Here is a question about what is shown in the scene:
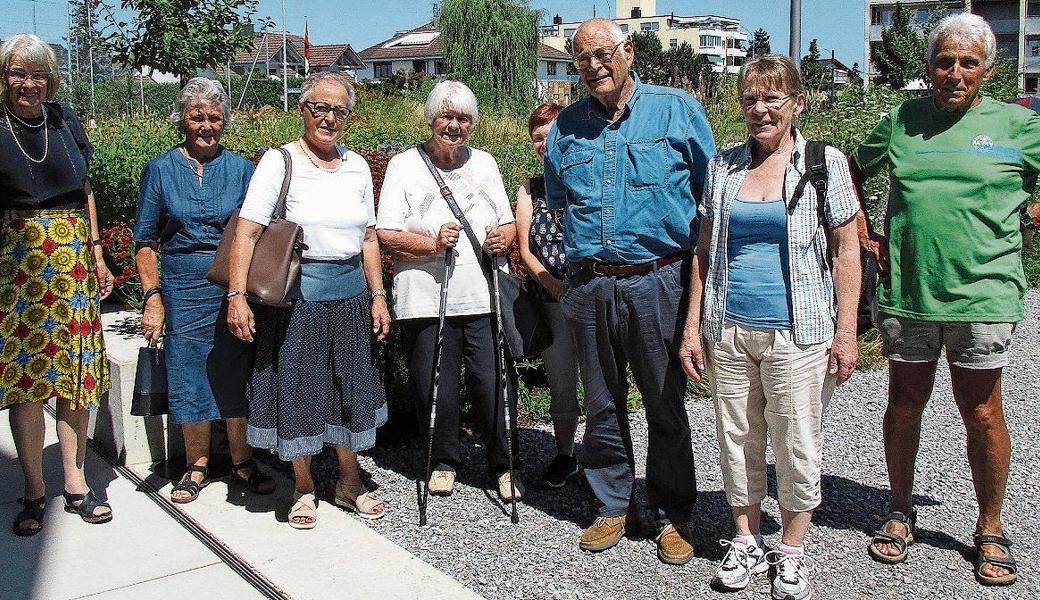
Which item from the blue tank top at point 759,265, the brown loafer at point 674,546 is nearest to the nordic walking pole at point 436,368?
the brown loafer at point 674,546

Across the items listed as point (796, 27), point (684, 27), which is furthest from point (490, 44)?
point (684, 27)

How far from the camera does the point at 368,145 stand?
40.2 feet

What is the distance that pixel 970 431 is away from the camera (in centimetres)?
392

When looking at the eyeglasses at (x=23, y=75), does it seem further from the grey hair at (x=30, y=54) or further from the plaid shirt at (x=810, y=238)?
the plaid shirt at (x=810, y=238)

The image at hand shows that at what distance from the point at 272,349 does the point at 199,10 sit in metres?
5.77

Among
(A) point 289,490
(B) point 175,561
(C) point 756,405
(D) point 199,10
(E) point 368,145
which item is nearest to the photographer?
(C) point 756,405

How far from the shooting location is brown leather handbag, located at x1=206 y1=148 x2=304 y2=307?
13.0 ft

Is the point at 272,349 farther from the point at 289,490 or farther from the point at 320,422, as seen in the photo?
the point at 289,490

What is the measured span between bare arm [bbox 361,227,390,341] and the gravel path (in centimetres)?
85

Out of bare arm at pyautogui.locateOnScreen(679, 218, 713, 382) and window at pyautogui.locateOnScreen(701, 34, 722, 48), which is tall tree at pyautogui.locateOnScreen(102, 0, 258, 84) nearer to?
bare arm at pyautogui.locateOnScreen(679, 218, 713, 382)

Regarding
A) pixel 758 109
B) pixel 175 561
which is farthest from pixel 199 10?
pixel 758 109

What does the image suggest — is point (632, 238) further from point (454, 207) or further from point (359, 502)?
point (359, 502)

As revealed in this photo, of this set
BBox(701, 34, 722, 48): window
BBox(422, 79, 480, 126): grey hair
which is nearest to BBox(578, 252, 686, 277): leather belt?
BBox(422, 79, 480, 126): grey hair

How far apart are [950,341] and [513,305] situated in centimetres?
183
